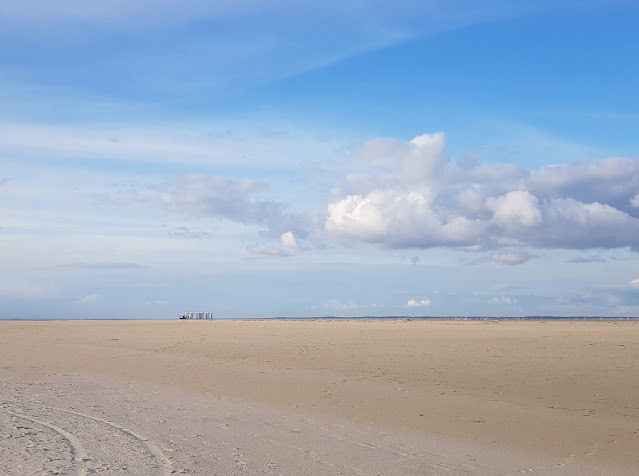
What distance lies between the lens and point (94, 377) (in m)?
20.8

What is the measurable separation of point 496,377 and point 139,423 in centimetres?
1174

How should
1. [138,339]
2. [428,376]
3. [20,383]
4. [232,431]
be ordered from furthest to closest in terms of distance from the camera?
[138,339], [428,376], [20,383], [232,431]

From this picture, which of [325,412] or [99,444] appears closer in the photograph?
[99,444]

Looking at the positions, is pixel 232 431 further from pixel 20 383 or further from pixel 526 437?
pixel 20 383

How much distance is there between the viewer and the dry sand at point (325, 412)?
10.0 meters

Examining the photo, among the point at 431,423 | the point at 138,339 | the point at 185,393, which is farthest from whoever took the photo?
the point at 138,339

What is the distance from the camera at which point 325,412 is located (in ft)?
48.4

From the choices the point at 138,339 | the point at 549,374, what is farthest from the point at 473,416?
the point at 138,339

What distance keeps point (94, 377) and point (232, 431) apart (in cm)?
1039

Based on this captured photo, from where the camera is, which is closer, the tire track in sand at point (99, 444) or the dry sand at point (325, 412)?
the tire track in sand at point (99, 444)

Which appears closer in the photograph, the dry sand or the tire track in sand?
the tire track in sand

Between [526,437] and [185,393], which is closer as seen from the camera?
[526,437]

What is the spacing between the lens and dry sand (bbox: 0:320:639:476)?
10.0 meters

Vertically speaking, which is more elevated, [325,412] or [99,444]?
[99,444]
